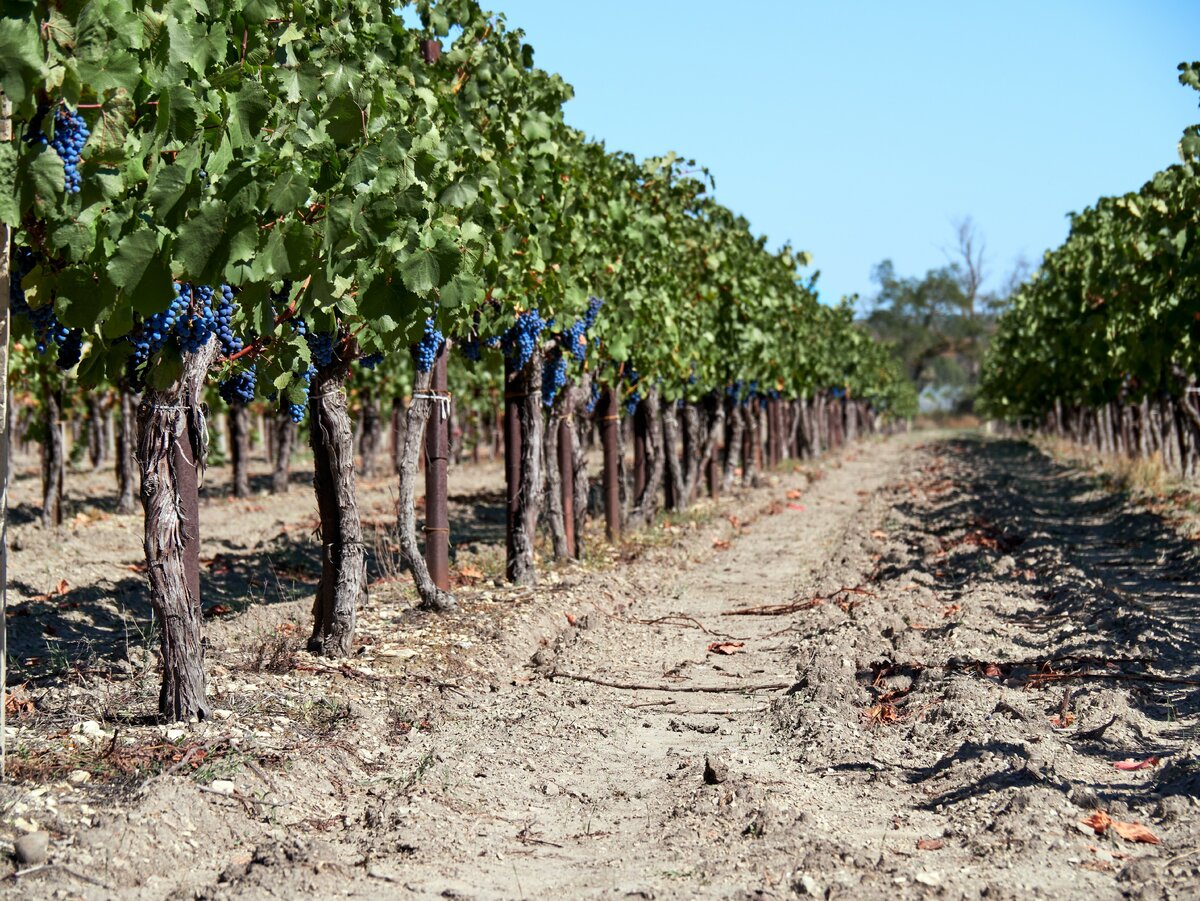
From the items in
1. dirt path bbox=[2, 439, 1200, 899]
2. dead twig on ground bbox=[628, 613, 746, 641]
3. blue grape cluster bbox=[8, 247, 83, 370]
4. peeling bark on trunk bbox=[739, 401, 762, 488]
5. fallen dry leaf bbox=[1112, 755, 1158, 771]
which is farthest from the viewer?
peeling bark on trunk bbox=[739, 401, 762, 488]

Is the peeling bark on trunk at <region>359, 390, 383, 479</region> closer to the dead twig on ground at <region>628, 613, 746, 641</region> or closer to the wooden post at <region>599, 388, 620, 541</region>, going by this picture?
the wooden post at <region>599, 388, 620, 541</region>

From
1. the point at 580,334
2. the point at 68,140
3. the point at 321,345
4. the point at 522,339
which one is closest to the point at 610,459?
the point at 580,334

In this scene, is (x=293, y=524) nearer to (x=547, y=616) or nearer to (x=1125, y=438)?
(x=547, y=616)

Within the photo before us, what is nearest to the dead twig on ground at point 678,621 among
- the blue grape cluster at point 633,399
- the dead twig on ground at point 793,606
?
the dead twig on ground at point 793,606

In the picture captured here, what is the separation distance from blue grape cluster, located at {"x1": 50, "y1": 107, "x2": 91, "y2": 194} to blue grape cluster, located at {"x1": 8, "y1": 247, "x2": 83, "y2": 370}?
110 cm

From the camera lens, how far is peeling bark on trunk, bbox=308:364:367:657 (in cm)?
700

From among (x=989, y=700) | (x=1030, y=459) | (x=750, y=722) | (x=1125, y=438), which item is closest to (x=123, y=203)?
(x=750, y=722)

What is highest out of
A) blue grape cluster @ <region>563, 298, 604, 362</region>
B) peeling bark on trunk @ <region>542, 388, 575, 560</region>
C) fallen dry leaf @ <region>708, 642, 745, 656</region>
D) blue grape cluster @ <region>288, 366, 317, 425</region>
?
blue grape cluster @ <region>563, 298, 604, 362</region>

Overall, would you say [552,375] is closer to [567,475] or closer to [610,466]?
[567,475]

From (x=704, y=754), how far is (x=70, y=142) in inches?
→ 144

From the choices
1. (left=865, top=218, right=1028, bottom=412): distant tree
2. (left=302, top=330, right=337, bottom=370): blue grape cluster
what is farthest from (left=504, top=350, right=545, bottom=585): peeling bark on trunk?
(left=865, top=218, right=1028, bottom=412): distant tree

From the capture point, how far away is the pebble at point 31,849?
3.78 meters

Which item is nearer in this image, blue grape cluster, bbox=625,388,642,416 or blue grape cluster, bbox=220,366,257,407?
blue grape cluster, bbox=220,366,257,407

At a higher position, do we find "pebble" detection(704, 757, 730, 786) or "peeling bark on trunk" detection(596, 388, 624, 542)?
"peeling bark on trunk" detection(596, 388, 624, 542)
